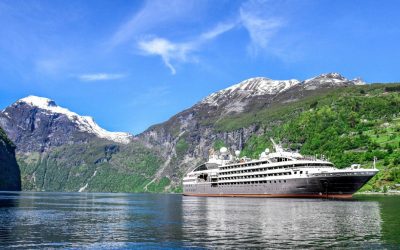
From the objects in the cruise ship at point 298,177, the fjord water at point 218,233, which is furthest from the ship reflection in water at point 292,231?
the cruise ship at point 298,177

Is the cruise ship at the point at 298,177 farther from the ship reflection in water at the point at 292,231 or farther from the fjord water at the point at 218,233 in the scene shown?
the fjord water at the point at 218,233

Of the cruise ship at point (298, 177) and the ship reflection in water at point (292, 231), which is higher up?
the cruise ship at point (298, 177)

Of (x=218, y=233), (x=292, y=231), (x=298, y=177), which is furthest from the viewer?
(x=298, y=177)

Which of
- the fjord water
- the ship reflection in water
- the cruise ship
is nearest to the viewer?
the fjord water

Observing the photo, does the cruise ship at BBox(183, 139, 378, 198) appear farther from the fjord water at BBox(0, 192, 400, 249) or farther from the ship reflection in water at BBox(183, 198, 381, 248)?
the fjord water at BBox(0, 192, 400, 249)

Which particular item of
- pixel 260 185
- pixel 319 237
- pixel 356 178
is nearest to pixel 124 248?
pixel 319 237

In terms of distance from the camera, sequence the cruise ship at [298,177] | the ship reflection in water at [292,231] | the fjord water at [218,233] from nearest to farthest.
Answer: the fjord water at [218,233]
the ship reflection in water at [292,231]
the cruise ship at [298,177]

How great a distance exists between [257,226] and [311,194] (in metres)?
87.3

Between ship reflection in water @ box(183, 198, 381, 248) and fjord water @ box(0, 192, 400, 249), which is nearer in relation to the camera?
fjord water @ box(0, 192, 400, 249)

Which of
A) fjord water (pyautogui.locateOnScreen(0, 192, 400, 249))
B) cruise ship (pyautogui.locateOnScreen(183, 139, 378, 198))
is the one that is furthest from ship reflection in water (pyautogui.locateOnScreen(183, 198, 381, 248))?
cruise ship (pyautogui.locateOnScreen(183, 139, 378, 198))

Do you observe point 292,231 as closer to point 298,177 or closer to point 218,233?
point 218,233

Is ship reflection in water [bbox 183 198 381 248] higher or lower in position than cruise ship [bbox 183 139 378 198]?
lower

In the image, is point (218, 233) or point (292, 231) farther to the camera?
point (292, 231)

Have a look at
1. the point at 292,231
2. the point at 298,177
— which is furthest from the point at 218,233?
the point at 298,177
